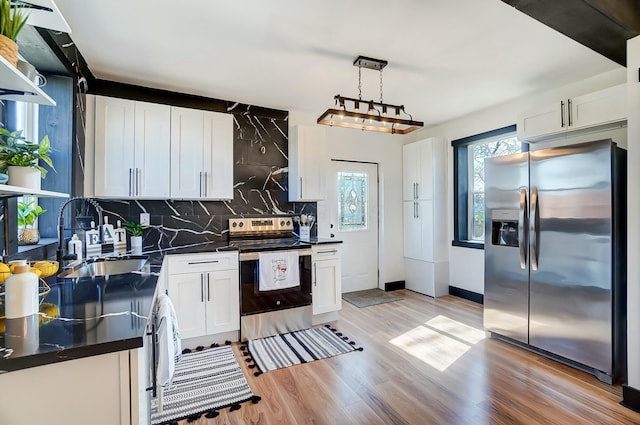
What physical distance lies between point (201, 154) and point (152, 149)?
0.46m

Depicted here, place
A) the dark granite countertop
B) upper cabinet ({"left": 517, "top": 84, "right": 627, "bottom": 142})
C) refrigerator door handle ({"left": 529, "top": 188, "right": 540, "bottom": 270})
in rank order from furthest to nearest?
refrigerator door handle ({"left": 529, "top": 188, "right": 540, "bottom": 270}), upper cabinet ({"left": 517, "top": 84, "right": 627, "bottom": 142}), the dark granite countertop

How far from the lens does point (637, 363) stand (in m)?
1.98

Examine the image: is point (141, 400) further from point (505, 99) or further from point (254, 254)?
point (505, 99)

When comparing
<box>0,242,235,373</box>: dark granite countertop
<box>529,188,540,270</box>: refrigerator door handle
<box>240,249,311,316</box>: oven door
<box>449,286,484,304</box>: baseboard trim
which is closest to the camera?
<box>0,242,235,373</box>: dark granite countertop

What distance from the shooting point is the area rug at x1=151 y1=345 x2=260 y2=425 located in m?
1.97

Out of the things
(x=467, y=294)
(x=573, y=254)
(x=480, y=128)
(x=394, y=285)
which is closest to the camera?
(x=573, y=254)

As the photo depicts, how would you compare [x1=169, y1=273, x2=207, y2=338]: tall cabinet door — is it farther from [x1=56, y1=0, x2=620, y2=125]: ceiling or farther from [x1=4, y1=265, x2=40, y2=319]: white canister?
[x1=56, y1=0, x2=620, y2=125]: ceiling

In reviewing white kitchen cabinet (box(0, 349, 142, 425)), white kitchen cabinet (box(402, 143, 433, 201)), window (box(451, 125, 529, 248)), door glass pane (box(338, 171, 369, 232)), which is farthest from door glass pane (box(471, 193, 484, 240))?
white kitchen cabinet (box(0, 349, 142, 425))

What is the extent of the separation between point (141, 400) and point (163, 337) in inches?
20.5

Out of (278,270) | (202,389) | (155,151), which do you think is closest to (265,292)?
(278,270)

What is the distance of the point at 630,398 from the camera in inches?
78.3

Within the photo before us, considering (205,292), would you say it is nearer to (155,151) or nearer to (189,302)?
(189,302)

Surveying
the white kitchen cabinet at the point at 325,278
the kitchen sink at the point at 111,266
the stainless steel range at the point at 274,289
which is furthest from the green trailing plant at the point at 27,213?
the white kitchen cabinet at the point at 325,278

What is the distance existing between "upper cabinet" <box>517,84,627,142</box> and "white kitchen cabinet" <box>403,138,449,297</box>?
4.45ft
